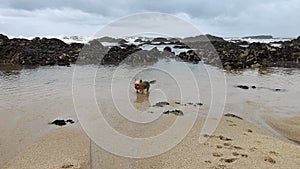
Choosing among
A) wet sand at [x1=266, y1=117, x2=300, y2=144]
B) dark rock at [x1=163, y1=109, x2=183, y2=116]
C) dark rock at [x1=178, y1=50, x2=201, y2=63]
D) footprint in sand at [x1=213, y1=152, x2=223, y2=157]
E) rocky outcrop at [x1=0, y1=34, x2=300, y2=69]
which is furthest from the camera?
dark rock at [x1=178, y1=50, x2=201, y2=63]

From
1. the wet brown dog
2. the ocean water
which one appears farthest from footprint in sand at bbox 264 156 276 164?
the wet brown dog

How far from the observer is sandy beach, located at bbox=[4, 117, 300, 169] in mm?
5086

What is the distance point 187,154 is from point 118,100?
4.96 m

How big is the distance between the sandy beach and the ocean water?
0.51 m

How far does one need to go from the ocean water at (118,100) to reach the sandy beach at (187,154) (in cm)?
51

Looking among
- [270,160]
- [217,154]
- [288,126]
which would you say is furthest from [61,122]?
[288,126]

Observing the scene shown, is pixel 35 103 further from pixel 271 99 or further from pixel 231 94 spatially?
pixel 271 99

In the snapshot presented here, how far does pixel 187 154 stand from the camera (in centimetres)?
555

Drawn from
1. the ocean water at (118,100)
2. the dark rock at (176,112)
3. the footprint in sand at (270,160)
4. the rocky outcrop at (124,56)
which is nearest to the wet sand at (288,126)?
the ocean water at (118,100)

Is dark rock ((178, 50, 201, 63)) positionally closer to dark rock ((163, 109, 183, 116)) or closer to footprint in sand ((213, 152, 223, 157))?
dark rock ((163, 109, 183, 116))

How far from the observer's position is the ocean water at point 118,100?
24.6ft

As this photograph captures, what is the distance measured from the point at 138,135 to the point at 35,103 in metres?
4.44

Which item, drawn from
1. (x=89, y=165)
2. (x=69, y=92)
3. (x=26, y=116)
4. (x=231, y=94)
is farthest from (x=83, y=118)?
(x=231, y=94)

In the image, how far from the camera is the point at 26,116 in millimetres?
8109
